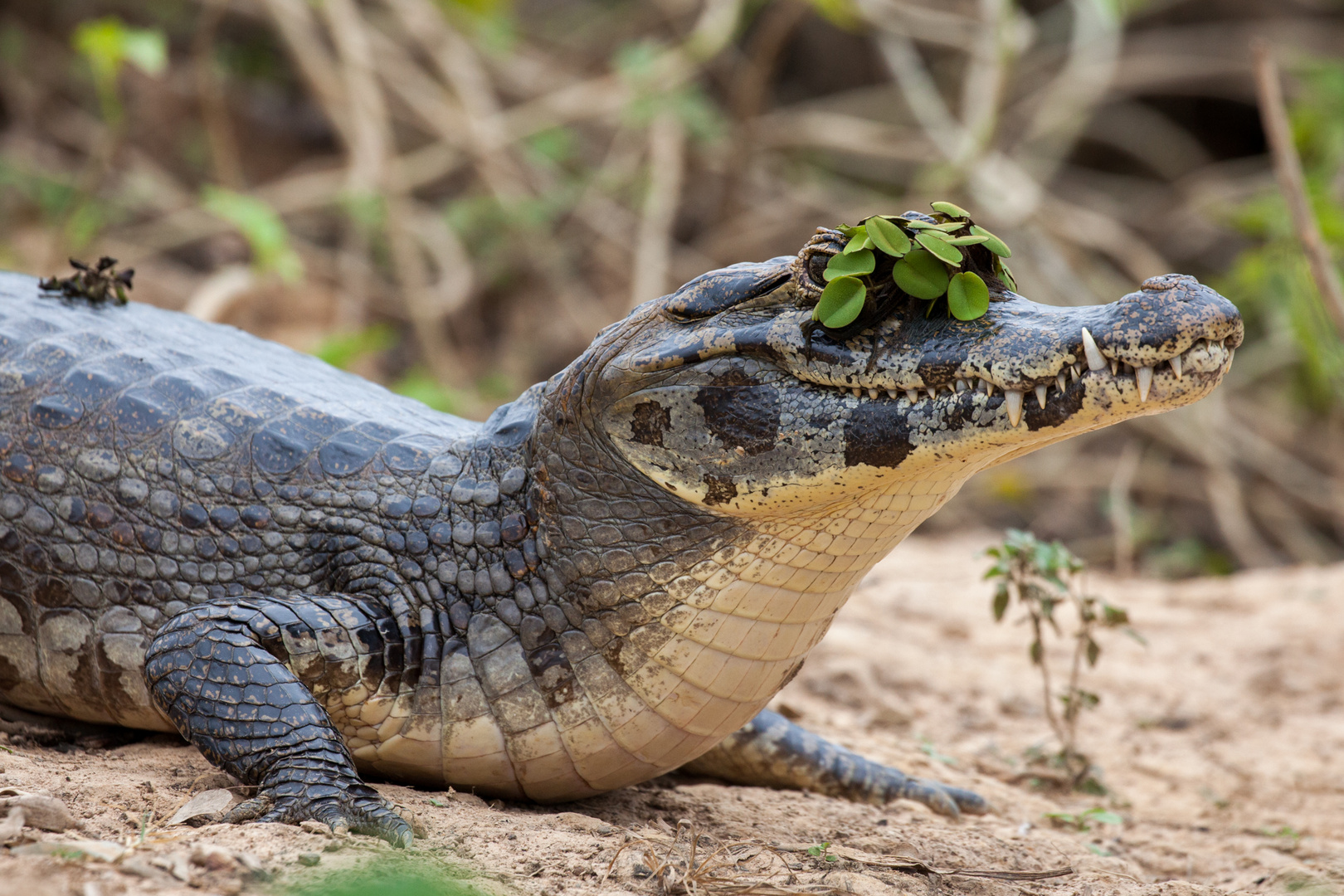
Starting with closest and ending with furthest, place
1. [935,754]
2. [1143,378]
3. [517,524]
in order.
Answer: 1. [1143,378]
2. [517,524]
3. [935,754]

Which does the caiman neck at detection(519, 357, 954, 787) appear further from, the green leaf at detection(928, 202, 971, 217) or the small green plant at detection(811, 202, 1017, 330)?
the green leaf at detection(928, 202, 971, 217)

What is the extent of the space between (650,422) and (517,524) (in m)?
0.42

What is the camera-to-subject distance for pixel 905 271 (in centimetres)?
228

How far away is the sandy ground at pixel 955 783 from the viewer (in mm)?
2041

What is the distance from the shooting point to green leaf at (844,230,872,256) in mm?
2318

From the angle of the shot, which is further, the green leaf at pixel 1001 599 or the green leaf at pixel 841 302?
the green leaf at pixel 1001 599

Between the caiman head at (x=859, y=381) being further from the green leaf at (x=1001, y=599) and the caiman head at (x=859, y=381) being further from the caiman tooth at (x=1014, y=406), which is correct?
the green leaf at (x=1001, y=599)

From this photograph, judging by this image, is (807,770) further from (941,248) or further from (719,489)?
(941,248)

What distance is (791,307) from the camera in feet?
7.91

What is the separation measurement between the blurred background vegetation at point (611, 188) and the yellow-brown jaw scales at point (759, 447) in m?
3.83

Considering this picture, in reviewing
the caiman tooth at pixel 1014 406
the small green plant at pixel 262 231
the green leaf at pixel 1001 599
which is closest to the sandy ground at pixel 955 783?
the green leaf at pixel 1001 599

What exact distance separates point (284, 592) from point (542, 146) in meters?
7.07

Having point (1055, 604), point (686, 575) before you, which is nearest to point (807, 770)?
point (1055, 604)

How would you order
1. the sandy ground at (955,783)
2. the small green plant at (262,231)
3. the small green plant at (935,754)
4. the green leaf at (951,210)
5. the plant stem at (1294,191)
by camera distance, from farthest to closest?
the small green plant at (262,231) < the plant stem at (1294,191) < the small green plant at (935,754) < the green leaf at (951,210) < the sandy ground at (955,783)
